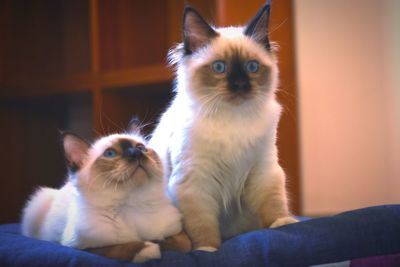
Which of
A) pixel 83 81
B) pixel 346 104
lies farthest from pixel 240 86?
pixel 346 104

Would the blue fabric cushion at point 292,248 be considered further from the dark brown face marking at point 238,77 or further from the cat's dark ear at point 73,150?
the dark brown face marking at point 238,77

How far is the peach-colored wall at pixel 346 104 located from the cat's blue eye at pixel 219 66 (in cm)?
92

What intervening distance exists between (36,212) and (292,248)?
0.79 meters

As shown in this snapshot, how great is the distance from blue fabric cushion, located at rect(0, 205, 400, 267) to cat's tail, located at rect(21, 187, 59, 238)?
258 mm

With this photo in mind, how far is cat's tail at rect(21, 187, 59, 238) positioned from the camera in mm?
1302

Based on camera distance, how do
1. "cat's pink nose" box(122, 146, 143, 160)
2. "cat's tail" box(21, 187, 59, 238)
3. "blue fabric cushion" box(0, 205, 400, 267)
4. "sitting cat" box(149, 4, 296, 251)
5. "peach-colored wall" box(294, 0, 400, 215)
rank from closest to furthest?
"blue fabric cushion" box(0, 205, 400, 267)
"cat's pink nose" box(122, 146, 143, 160)
"sitting cat" box(149, 4, 296, 251)
"cat's tail" box(21, 187, 59, 238)
"peach-colored wall" box(294, 0, 400, 215)

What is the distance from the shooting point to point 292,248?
938 millimetres

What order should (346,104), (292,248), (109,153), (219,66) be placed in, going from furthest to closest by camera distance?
(346,104)
(219,66)
(109,153)
(292,248)

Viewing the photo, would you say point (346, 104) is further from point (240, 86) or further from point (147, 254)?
point (147, 254)

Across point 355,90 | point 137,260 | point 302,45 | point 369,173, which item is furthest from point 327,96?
point 137,260

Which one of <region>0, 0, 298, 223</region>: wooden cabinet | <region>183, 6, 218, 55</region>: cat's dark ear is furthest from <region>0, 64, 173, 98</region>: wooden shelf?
<region>183, 6, 218, 55</region>: cat's dark ear

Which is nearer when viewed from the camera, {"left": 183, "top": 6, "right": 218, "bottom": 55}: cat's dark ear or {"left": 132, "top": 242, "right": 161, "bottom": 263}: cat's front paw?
{"left": 132, "top": 242, "right": 161, "bottom": 263}: cat's front paw

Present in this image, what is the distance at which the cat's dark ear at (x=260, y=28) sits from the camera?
1.20 m

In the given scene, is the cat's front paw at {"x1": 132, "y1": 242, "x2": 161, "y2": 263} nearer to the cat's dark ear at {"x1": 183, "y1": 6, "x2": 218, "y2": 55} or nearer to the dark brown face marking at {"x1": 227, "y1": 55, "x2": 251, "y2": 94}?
the dark brown face marking at {"x1": 227, "y1": 55, "x2": 251, "y2": 94}
